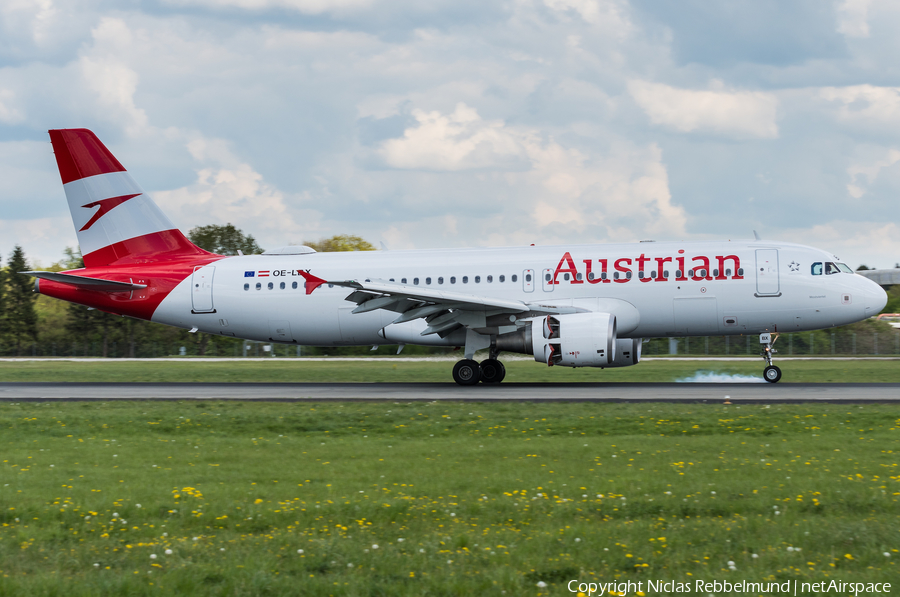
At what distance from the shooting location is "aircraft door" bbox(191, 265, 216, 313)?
2559 centimetres

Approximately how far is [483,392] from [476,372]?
8.06ft

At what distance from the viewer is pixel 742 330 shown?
22656 millimetres

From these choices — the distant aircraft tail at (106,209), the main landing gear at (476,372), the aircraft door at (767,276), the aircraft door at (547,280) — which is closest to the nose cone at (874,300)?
the aircraft door at (767,276)

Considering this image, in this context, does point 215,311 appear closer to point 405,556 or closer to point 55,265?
point 405,556

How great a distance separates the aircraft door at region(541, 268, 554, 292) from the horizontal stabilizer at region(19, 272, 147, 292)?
12820 mm

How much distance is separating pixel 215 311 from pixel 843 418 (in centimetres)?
1856

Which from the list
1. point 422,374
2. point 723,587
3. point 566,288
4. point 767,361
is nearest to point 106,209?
point 422,374

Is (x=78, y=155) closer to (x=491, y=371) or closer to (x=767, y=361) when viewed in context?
(x=491, y=371)

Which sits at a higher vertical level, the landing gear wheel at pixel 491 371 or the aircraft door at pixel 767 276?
the aircraft door at pixel 767 276

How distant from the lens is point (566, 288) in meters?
22.9

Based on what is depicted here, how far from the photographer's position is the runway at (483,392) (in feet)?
60.6

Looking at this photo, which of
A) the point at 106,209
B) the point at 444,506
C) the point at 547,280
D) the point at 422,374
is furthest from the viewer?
the point at 422,374

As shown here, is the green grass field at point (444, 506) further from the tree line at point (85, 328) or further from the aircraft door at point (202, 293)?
the tree line at point (85, 328)

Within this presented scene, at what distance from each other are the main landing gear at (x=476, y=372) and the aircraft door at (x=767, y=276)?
297 inches
